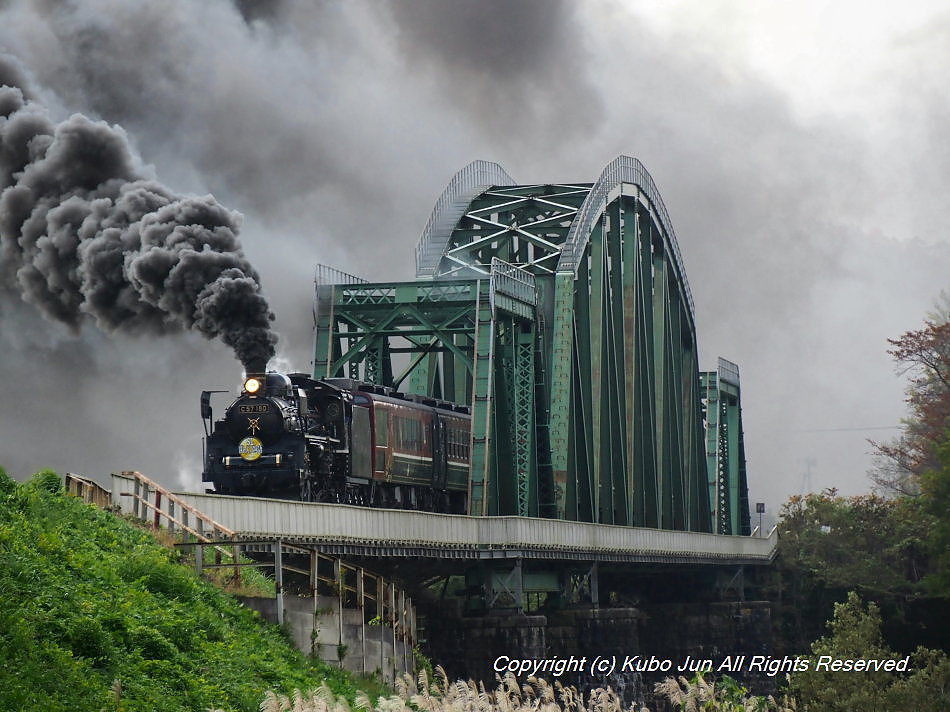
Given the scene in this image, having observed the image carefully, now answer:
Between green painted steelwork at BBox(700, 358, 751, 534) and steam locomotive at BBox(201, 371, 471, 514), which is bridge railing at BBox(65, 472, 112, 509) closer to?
steam locomotive at BBox(201, 371, 471, 514)

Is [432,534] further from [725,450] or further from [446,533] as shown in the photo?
[725,450]

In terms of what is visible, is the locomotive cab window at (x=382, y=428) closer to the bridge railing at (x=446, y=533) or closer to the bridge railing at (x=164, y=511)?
the bridge railing at (x=446, y=533)

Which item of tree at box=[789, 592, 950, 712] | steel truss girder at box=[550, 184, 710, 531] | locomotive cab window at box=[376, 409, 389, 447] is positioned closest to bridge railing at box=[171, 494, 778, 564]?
steel truss girder at box=[550, 184, 710, 531]

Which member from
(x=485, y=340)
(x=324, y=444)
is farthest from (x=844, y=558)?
(x=324, y=444)

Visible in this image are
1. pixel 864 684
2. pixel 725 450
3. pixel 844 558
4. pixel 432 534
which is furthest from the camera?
pixel 725 450

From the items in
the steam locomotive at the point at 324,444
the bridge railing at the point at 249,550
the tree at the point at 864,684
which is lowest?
the tree at the point at 864,684

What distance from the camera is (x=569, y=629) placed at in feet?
162

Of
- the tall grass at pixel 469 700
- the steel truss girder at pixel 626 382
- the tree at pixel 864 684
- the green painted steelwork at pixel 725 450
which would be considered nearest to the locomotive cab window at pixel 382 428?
the steel truss girder at pixel 626 382

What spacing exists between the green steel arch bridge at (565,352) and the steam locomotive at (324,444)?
7.61 ft

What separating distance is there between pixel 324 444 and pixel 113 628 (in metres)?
22.4

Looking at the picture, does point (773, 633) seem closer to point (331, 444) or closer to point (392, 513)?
point (331, 444)

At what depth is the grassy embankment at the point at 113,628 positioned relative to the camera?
20.7 meters

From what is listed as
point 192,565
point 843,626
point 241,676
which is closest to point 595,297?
point 843,626

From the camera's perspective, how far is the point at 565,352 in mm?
56688
